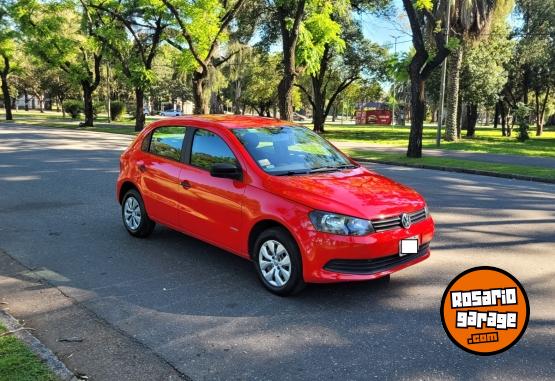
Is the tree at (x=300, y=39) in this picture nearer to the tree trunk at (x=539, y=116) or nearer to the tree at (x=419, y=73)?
the tree at (x=419, y=73)

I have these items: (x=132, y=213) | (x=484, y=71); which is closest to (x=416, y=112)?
(x=132, y=213)

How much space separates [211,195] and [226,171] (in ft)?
1.41

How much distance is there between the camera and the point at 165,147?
20.5 feet

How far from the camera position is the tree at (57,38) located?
34.8m

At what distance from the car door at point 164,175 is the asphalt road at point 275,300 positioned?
1.66 feet

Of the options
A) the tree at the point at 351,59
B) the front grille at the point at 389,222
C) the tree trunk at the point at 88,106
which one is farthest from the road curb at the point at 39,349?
the tree trunk at the point at 88,106

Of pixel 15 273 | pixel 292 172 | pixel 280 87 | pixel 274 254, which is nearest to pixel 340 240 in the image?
A: pixel 274 254

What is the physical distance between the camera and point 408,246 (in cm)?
464

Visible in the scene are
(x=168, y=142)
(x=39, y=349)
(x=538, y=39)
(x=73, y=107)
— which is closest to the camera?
(x=39, y=349)

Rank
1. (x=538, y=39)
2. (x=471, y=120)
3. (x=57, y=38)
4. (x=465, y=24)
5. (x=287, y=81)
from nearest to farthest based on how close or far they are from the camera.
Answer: (x=287, y=81), (x=465, y=24), (x=57, y=38), (x=538, y=39), (x=471, y=120)

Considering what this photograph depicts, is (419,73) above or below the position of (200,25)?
below

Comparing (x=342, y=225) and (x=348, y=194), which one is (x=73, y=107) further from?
(x=342, y=225)

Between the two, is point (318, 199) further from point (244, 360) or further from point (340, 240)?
point (244, 360)

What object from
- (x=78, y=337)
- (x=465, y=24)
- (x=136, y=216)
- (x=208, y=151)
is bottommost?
(x=78, y=337)
